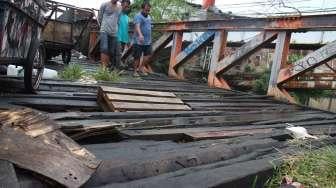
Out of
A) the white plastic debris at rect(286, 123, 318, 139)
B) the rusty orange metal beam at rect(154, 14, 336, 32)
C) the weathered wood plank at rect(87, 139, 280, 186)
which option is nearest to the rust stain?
the rusty orange metal beam at rect(154, 14, 336, 32)

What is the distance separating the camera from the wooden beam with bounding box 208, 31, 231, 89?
29.8 ft

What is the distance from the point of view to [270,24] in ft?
25.8

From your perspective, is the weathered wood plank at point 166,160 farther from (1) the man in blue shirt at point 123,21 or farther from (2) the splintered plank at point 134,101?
(1) the man in blue shirt at point 123,21

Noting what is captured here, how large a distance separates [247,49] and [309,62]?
4.65 feet

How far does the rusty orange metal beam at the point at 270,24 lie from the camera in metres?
7.01

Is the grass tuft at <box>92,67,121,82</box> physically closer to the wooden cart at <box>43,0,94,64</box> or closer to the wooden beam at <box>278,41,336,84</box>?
the wooden beam at <box>278,41,336,84</box>

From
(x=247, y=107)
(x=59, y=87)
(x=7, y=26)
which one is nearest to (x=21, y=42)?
(x=7, y=26)

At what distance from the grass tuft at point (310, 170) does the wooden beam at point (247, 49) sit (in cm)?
520

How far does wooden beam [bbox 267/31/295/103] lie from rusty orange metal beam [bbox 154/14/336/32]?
0.58 feet

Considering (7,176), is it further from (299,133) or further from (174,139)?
(299,133)

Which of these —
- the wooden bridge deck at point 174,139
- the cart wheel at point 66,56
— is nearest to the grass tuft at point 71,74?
the wooden bridge deck at point 174,139

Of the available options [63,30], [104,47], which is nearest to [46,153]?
[104,47]

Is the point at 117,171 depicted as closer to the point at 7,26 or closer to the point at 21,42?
the point at 7,26

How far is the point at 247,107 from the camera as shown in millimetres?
6289
